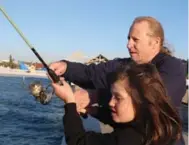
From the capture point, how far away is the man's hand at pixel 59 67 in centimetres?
265

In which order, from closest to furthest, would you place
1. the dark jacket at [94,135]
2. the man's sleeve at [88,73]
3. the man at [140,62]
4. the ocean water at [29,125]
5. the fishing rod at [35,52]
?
the dark jacket at [94,135], the fishing rod at [35,52], the man at [140,62], the man's sleeve at [88,73], the ocean water at [29,125]

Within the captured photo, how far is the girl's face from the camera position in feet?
7.32

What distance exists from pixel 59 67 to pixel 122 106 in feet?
2.07

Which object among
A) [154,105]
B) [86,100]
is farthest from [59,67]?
[154,105]

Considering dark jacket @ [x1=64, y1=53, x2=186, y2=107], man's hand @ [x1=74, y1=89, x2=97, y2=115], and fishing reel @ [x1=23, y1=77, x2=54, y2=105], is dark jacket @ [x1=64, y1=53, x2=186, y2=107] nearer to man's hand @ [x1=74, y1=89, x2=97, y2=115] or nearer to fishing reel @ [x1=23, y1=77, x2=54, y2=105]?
man's hand @ [x1=74, y1=89, x2=97, y2=115]

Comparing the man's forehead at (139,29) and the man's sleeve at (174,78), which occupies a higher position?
the man's forehead at (139,29)

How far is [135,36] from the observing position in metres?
2.61

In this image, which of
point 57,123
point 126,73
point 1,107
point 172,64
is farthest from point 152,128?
point 1,107

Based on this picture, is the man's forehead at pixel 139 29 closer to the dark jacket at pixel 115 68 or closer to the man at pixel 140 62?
the man at pixel 140 62

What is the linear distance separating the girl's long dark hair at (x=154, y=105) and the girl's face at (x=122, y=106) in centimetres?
2

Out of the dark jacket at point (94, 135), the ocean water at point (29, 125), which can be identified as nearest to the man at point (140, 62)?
the dark jacket at point (94, 135)

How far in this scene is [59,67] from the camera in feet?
8.82

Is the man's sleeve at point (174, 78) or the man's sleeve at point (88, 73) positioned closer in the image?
the man's sleeve at point (174, 78)

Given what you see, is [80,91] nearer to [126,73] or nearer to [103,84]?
[103,84]
